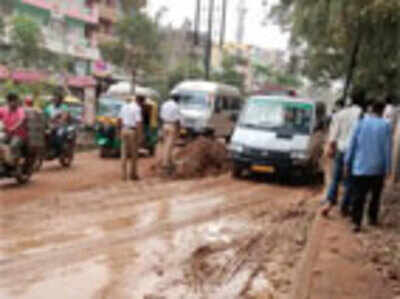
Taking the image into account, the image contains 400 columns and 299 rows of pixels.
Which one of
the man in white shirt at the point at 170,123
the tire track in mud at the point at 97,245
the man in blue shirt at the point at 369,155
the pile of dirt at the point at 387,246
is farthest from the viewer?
the man in white shirt at the point at 170,123

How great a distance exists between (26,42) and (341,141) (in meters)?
21.5

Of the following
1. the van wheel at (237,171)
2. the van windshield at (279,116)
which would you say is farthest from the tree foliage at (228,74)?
the van wheel at (237,171)

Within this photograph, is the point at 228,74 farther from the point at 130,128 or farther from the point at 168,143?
the point at 130,128

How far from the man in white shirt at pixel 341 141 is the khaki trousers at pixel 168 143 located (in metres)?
5.48

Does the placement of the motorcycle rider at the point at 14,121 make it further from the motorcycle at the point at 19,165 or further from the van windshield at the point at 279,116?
the van windshield at the point at 279,116

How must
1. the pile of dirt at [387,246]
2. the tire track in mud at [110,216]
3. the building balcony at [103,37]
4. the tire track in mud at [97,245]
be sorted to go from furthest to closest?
the building balcony at [103,37]
the tire track in mud at [110,216]
the pile of dirt at [387,246]
the tire track in mud at [97,245]

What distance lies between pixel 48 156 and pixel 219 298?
9.04m

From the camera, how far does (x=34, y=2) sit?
32531 mm

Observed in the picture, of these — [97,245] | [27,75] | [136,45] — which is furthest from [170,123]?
[136,45]

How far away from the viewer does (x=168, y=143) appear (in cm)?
1302

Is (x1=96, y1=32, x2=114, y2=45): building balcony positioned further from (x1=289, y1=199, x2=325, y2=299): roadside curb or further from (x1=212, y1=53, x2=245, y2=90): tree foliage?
(x1=289, y1=199, x2=325, y2=299): roadside curb

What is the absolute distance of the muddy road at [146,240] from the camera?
4.61 meters

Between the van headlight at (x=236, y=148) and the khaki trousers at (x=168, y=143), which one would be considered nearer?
the van headlight at (x=236, y=148)

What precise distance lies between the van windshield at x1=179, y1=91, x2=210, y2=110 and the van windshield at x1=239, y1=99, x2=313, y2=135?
26.8ft
